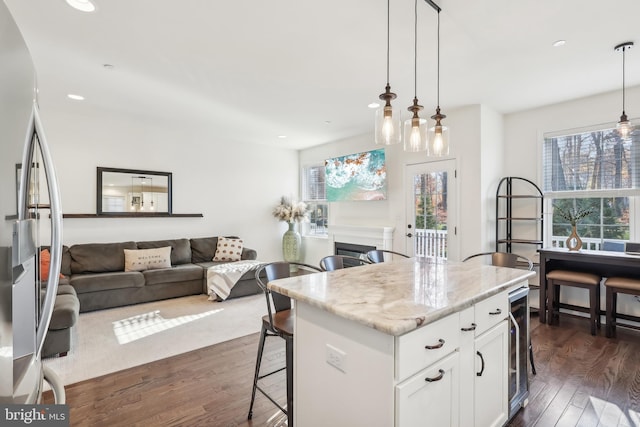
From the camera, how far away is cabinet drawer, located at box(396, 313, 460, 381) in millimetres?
1234

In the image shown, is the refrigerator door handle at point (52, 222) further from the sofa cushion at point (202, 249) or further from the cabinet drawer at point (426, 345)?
the sofa cushion at point (202, 249)

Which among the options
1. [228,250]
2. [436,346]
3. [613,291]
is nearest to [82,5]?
[436,346]

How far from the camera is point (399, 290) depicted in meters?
1.74

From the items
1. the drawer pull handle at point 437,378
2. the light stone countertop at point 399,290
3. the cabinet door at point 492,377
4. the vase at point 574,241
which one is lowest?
the cabinet door at point 492,377

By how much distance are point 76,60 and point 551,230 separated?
18.8ft

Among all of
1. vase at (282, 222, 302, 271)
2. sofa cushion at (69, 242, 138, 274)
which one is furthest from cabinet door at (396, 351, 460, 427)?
vase at (282, 222, 302, 271)

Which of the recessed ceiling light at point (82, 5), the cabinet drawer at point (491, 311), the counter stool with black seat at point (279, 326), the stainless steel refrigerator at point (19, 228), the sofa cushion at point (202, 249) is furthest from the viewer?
the sofa cushion at point (202, 249)

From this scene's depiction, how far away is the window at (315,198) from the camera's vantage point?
6895mm

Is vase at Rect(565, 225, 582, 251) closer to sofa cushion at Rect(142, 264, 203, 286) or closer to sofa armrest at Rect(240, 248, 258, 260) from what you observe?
sofa armrest at Rect(240, 248, 258, 260)

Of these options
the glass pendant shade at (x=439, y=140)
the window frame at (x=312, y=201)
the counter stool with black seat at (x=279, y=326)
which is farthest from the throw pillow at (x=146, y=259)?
the glass pendant shade at (x=439, y=140)

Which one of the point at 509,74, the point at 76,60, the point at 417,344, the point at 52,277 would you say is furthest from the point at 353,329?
the point at 76,60

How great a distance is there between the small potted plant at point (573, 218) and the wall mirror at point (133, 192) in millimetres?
5679

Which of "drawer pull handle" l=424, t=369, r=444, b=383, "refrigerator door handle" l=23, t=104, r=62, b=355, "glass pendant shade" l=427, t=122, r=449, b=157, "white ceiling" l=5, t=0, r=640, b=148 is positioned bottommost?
"drawer pull handle" l=424, t=369, r=444, b=383

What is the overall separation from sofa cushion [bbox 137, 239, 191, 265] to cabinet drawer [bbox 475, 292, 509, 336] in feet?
15.5
